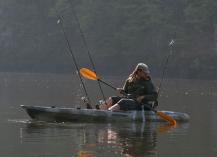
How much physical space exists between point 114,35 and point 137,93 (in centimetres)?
4939

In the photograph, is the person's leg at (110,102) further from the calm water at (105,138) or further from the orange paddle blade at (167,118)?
the orange paddle blade at (167,118)

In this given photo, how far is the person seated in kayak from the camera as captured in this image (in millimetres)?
20328

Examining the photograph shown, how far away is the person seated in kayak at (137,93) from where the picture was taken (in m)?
20.3

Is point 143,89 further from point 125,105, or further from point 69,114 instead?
point 69,114

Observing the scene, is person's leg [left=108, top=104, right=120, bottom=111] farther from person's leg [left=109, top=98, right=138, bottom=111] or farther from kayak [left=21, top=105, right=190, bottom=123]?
kayak [left=21, top=105, right=190, bottom=123]

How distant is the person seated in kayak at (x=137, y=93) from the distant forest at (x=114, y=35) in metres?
39.5

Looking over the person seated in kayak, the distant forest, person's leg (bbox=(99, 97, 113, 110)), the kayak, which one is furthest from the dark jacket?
the distant forest

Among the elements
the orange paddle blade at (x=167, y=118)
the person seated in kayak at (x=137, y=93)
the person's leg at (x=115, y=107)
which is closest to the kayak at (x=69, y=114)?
the person's leg at (x=115, y=107)

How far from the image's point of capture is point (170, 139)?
1706 centimetres

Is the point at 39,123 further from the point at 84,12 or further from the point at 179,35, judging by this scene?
the point at 84,12

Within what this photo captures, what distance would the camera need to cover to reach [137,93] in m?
20.5

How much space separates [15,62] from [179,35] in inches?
776

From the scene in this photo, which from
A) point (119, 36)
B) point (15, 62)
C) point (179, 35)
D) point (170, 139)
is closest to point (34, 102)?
point (170, 139)

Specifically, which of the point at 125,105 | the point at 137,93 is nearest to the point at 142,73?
the point at 137,93
